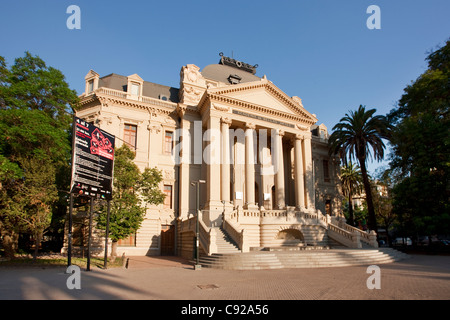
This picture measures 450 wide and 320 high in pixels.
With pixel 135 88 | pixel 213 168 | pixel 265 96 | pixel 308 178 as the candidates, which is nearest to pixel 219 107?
pixel 213 168

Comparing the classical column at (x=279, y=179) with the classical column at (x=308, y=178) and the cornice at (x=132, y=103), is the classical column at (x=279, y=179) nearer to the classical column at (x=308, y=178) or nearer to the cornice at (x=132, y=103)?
the classical column at (x=308, y=178)

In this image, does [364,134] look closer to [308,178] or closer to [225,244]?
[308,178]

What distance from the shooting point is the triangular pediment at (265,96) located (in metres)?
30.1

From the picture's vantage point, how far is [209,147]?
28484mm

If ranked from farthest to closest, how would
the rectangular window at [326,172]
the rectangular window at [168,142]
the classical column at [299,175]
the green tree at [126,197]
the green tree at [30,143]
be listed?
the rectangular window at [326,172] → the classical column at [299,175] → the rectangular window at [168,142] → the green tree at [126,197] → the green tree at [30,143]

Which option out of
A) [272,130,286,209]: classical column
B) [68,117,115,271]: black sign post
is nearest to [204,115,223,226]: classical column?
[272,130,286,209]: classical column

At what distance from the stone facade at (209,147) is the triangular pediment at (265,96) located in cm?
11

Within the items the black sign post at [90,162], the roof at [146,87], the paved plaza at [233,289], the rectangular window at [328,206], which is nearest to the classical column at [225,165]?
the roof at [146,87]

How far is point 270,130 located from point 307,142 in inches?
183

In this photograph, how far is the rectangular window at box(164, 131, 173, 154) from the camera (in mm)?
31103

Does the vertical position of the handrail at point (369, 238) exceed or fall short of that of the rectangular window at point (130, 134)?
it falls short

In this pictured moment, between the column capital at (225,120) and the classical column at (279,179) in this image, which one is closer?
the column capital at (225,120)

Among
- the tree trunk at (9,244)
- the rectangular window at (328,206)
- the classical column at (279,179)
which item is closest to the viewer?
the tree trunk at (9,244)
